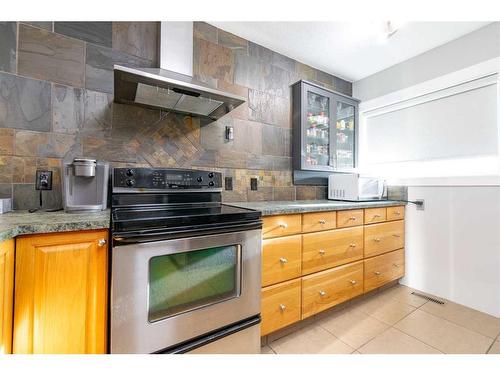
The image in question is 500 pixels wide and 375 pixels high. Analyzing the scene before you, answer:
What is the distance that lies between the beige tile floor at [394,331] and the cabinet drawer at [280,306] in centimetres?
16

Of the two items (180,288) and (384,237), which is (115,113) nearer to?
(180,288)

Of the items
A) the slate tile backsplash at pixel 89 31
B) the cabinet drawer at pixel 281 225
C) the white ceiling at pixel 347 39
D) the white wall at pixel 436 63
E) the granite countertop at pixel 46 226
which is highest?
the white ceiling at pixel 347 39

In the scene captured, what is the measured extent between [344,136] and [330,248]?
162cm

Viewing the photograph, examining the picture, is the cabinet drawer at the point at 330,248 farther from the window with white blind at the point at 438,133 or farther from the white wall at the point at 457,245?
the window with white blind at the point at 438,133

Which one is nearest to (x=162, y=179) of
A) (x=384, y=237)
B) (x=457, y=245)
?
(x=384, y=237)

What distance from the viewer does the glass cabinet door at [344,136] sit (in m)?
2.68

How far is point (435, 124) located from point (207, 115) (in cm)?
236

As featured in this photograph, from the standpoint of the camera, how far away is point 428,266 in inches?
90.4

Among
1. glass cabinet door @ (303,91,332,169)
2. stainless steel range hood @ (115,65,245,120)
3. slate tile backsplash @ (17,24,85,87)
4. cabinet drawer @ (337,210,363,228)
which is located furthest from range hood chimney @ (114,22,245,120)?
cabinet drawer @ (337,210,363,228)

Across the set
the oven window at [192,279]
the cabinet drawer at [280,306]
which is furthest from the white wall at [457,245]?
the oven window at [192,279]

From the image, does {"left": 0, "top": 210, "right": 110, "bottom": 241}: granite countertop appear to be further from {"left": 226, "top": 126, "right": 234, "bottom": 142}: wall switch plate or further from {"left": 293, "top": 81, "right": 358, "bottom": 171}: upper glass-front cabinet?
{"left": 293, "top": 81, "right": 358, "bottom": 171}: upper glass-front cabinet
